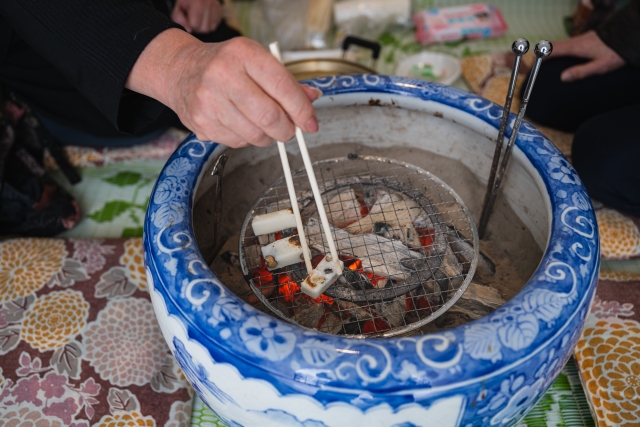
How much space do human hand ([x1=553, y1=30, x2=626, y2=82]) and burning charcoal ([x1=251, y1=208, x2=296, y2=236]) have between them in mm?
1513

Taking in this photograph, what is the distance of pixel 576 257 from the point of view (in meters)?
1.02

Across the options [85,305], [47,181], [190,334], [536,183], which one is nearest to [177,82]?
[190,334]

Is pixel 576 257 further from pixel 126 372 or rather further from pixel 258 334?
pixel 126 372

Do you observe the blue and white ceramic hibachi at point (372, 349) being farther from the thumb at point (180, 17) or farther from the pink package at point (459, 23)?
the pink package at point (459, 23)

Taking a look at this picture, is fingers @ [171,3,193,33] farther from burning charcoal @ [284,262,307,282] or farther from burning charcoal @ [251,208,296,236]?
burning charcoal @ [284,262,307,282]

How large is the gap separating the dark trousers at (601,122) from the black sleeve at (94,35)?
1500 millimetres

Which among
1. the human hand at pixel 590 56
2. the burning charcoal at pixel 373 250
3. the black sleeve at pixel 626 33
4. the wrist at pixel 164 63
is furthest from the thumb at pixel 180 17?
the black sleeve at pixel 626 33

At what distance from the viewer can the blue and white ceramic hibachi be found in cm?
88

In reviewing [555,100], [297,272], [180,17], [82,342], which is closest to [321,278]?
[297,272]

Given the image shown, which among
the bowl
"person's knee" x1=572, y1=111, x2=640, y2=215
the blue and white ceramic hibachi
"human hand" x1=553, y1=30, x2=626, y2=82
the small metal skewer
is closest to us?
the blue and white ceramic hibachi

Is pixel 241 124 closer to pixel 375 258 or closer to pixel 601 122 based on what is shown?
pixel 375 258

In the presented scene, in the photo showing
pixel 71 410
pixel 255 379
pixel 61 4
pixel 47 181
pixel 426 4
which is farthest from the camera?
pixel 426 4

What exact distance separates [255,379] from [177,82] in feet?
2.03

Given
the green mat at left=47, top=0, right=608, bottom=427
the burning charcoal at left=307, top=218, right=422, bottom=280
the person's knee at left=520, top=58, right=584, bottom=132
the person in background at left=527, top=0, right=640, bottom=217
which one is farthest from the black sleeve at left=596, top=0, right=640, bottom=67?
the burning charcoal at left=307, top=218, right=422, bottom=280
